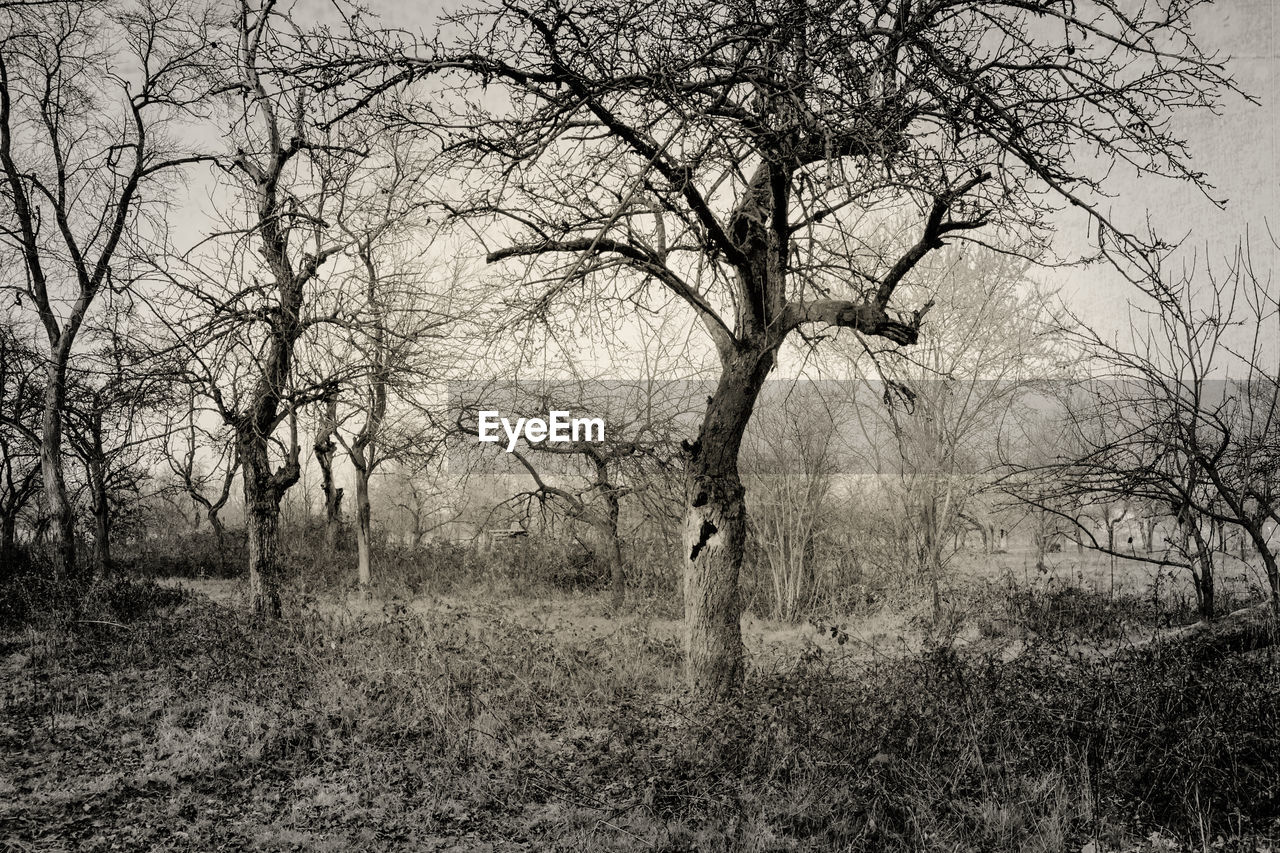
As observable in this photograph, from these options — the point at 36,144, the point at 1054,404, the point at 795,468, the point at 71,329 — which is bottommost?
the point at 795,468

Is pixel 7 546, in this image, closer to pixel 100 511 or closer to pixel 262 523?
pixel 100 511

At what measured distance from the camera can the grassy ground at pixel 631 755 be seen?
458cm

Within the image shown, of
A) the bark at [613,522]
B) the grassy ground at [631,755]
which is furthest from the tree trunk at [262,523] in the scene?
the bark at [613,522]

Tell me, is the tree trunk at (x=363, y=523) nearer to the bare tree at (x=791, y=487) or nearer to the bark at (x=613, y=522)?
the bark at (x=613, y=522)

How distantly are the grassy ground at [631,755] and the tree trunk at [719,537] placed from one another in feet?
1.64

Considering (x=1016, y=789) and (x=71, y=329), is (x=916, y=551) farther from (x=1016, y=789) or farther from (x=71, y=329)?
(x=71, y=329)

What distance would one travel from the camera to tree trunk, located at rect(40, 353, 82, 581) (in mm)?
12609

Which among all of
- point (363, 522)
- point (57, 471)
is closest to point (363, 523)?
point (363, 522)

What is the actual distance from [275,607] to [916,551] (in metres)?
10.7

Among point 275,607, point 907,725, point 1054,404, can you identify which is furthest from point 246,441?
point 1054,404

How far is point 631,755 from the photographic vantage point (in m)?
5.86

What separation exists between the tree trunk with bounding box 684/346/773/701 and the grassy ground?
50cm

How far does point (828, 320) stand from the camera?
23.1 ft

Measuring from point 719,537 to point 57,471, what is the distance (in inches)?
453
